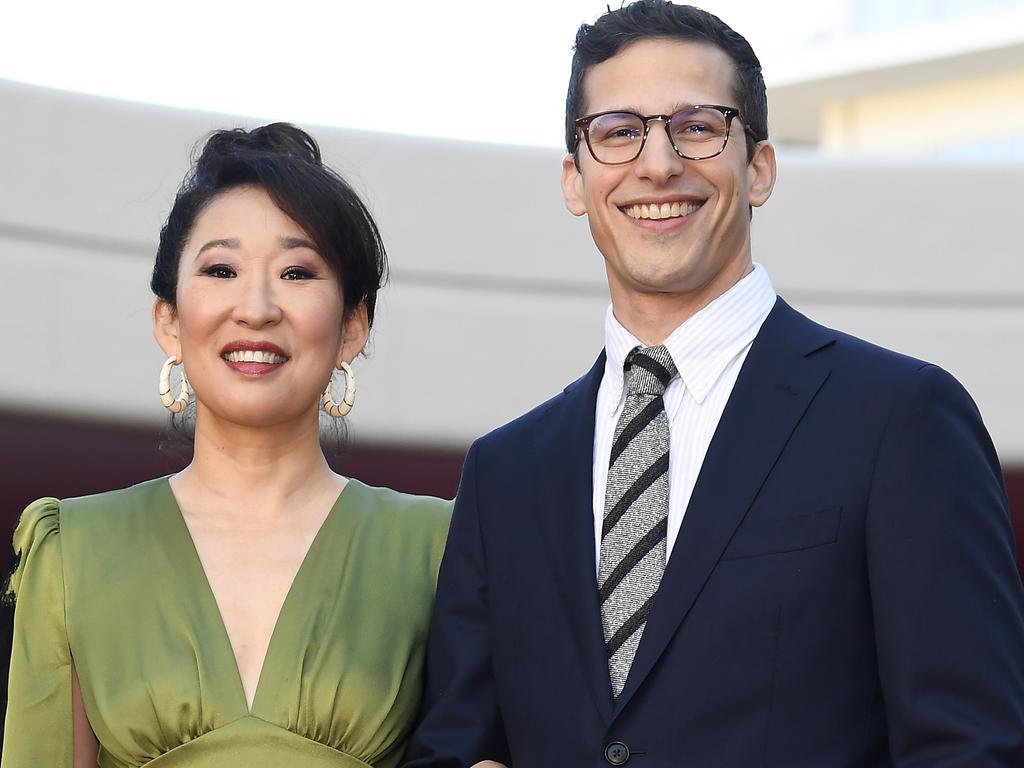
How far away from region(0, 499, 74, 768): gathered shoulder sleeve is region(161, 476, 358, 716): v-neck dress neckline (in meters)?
0.22

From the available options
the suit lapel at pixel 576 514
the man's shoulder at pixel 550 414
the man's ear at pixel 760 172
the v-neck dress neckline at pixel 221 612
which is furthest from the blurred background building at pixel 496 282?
the man's ear at pixel 760 172

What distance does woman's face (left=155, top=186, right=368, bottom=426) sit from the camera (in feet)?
8.29

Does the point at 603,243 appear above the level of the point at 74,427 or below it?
above

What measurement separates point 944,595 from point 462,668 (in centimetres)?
80

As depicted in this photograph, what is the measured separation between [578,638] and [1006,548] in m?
0.63

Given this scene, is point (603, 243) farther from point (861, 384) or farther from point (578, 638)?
point (578, 638)

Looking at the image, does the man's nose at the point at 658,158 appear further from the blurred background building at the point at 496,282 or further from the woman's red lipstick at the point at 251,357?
the blurred background building at the point at 496,282

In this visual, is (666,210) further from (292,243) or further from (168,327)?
(168,327)

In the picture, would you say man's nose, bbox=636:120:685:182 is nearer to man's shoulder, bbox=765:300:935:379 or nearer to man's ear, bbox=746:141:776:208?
man's ear, bbox=746:141:776:208

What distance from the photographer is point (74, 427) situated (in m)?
5.86

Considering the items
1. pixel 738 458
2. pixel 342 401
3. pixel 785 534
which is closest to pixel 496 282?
pixel 342 401

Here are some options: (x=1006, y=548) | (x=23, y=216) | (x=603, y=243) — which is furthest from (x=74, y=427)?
(x=1006, y=548)

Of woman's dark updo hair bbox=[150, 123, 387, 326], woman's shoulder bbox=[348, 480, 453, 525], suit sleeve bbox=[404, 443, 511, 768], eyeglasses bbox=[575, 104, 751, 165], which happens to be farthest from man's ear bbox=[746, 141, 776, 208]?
woman's shoulder bbox=[348, 480, 453, 525]

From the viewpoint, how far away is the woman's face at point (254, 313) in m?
2.53
